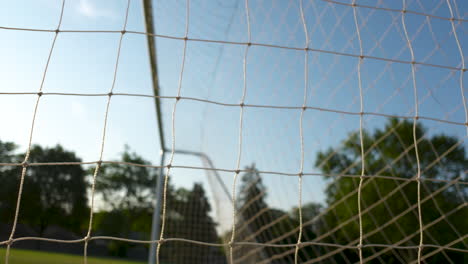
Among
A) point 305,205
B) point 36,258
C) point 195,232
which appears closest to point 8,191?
point 36,258

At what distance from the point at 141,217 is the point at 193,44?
16.4 meters

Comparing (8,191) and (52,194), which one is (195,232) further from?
(52,194)

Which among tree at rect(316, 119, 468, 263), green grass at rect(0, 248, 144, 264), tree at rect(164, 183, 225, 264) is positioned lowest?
green grass at rect(0, 248, 144, 264)

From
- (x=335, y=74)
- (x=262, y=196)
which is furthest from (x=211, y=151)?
(x=335, y=74)

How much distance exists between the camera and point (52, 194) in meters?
16.6

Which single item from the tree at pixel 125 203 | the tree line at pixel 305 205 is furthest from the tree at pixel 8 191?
the tree at pixel 125 203

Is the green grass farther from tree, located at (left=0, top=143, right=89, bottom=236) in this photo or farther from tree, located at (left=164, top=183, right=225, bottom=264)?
tree, located at (left=164, top=183, right=225, bottom=264)

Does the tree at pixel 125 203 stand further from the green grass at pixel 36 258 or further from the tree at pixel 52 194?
the green grass at pixel 36 258

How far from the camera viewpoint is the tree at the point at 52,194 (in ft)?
52.7

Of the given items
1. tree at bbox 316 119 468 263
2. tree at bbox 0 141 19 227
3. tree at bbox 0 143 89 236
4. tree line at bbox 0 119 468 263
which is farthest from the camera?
tree at bbox 0 143 89 236

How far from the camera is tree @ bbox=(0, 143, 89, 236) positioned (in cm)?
1608

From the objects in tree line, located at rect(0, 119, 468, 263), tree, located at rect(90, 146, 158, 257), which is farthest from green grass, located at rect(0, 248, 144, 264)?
tree, located at rect(90, 146, 158, 257)

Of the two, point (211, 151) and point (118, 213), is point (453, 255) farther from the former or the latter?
point (118, 213)

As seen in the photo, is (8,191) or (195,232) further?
(8,191)
